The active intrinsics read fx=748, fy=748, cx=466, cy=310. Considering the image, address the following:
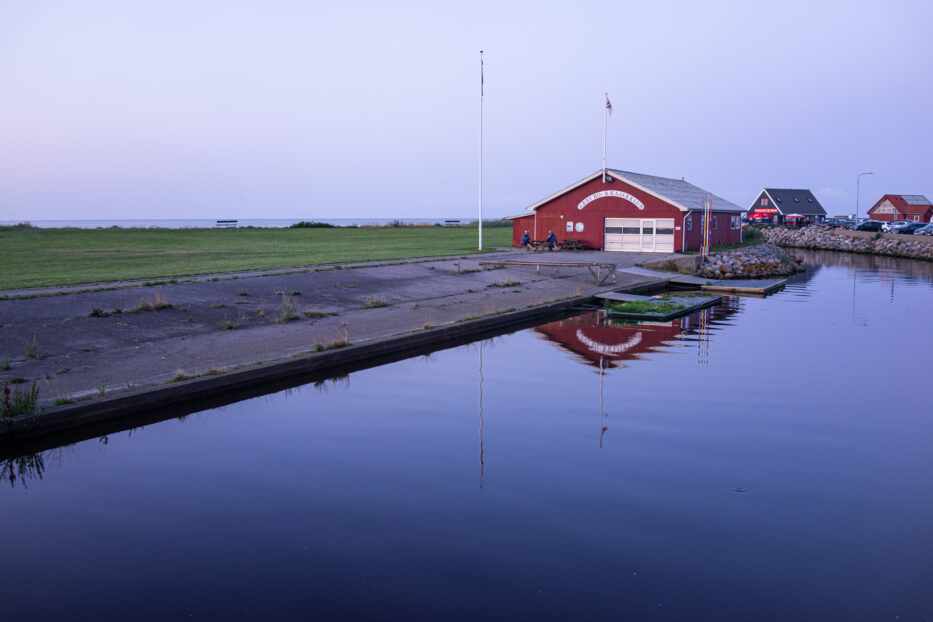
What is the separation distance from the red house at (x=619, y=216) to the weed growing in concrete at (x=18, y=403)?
38.5m

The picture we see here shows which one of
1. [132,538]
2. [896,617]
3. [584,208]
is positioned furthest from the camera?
[584,208]

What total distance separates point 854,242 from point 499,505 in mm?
74354

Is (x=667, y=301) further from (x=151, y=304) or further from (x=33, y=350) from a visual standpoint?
(x=33, y=350)

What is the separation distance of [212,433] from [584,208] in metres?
38.3

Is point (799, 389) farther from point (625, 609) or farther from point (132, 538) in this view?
point (132, 538)

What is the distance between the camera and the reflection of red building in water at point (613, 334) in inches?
666

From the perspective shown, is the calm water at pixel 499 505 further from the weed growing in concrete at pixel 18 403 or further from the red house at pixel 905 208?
the red house at pixel 905 208

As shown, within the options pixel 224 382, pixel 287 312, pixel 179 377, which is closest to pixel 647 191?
pixel 287 312

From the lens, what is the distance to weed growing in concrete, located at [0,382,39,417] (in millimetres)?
10008

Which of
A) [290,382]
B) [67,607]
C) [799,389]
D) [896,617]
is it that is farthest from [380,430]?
[799,389]

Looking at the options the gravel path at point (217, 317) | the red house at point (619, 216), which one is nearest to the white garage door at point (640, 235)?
the red house at point (619, 216)

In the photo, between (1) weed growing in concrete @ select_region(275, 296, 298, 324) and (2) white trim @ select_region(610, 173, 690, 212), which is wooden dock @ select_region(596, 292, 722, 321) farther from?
(2) white trim @ select_region(610, 173, 690, 212)

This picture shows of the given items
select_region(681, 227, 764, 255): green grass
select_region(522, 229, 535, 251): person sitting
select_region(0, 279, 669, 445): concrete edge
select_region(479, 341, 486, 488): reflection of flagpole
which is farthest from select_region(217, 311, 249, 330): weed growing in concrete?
select_region(681, 227, 764, 255): green grass

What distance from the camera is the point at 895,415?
12250mm
